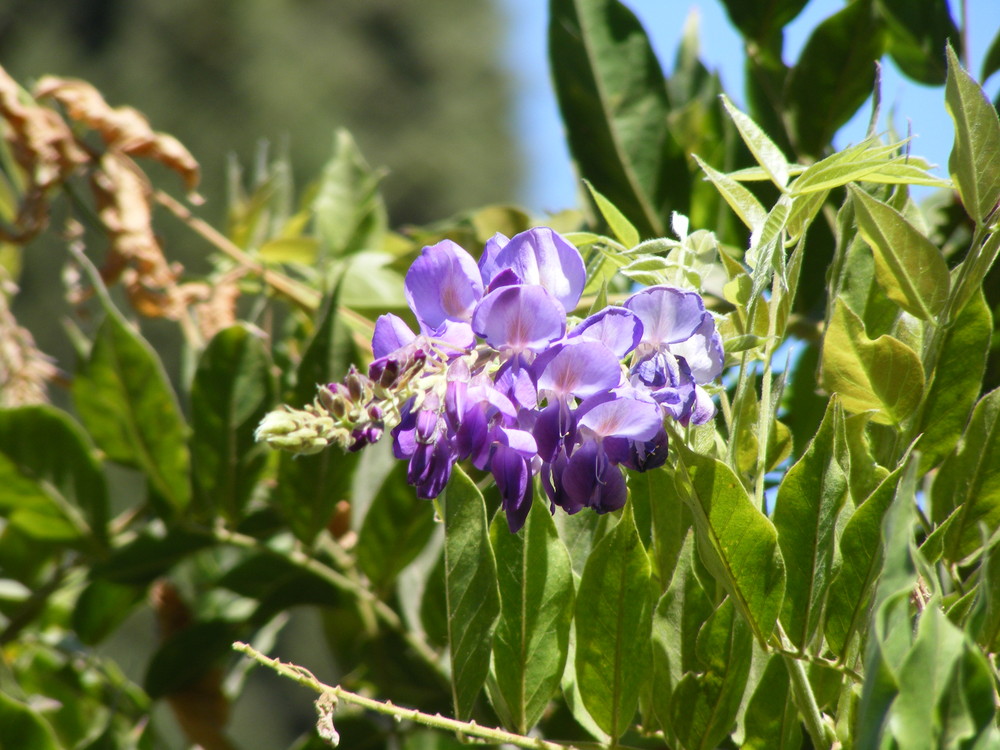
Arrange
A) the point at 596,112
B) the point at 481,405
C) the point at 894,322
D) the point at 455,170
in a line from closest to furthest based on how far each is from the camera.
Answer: the point at 481,405 → the point at 894,322 → the point at 596,112 → the point at 455,170

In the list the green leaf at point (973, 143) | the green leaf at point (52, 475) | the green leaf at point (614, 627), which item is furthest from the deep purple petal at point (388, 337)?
the green leaf at point (52, 475)

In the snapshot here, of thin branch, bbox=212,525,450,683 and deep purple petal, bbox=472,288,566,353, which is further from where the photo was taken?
thin branch, bbox=212,525,450,683

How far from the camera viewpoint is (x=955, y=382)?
44 cm

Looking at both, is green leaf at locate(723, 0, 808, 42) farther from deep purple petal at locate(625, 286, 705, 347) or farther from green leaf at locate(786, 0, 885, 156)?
deep purple petal at locate(625, 286, 705, 347)

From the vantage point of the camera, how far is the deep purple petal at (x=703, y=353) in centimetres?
34

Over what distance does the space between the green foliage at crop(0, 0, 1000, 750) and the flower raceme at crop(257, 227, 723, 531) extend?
0.02m

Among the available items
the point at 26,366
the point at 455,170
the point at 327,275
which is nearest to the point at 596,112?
the point at 327,275

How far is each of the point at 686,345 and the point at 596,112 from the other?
0.37 metres

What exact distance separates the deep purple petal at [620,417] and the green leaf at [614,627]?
5 cm

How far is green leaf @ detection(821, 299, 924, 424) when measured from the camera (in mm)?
394

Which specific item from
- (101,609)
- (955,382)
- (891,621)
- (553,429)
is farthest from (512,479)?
(101,609)

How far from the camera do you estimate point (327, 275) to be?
0.79m

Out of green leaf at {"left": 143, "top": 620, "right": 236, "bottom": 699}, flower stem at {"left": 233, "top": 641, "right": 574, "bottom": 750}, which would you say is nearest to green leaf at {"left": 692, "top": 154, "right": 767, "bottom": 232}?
flower stem at {"left": 233, "top": 641, "right": 574, "bottom": 750}

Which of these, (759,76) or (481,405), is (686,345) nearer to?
(481,405)
